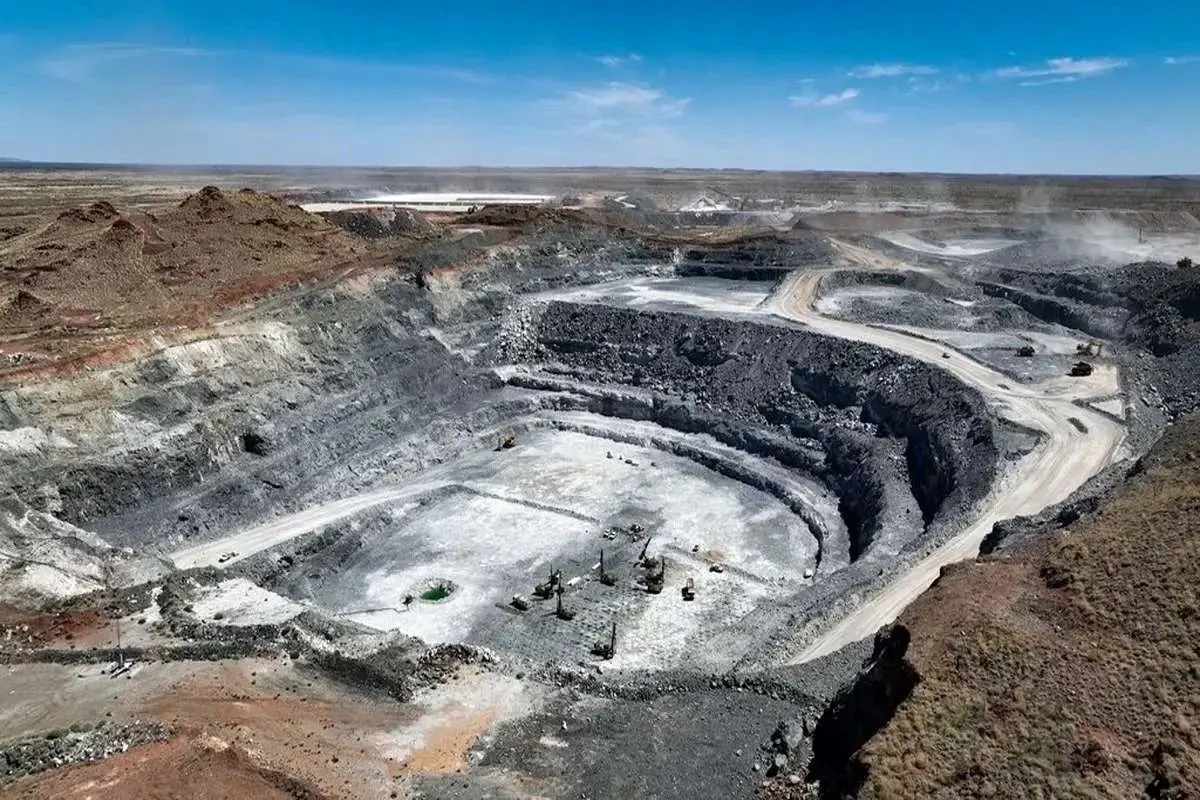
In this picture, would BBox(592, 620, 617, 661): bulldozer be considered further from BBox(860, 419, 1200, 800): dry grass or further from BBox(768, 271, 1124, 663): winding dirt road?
BBox(860, 419, 1200, 800): dry grass

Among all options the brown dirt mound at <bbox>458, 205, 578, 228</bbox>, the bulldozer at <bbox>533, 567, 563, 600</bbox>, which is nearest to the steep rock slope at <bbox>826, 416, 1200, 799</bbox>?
the bulldozer at <bbox>533, 567, 563, 600</bbox>

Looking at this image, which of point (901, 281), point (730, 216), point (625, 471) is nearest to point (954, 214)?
point (730, 216)

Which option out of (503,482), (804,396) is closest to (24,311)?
(503,482)

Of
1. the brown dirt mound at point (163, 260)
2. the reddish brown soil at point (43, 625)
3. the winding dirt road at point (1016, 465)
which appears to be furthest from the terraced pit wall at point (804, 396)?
the reddish brown soil at point (43, 625)

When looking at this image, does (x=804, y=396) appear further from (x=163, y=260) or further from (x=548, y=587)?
(x=163, y=260)

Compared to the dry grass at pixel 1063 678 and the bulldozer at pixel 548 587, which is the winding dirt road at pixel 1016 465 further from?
the bulldozer at pixel 548 587
